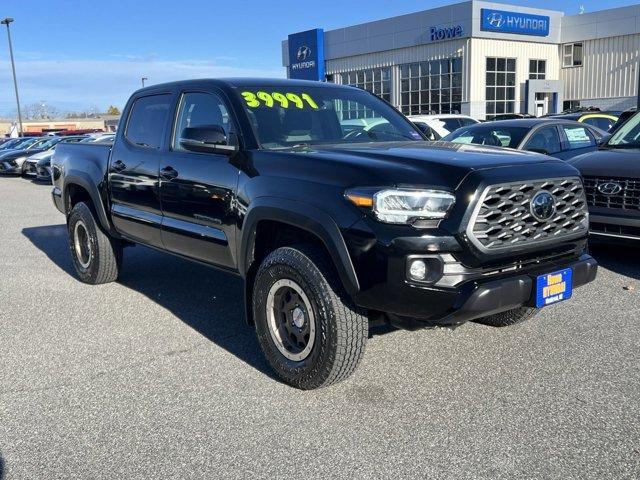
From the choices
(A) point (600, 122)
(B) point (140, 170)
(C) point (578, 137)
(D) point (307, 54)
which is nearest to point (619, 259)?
(C) point (578, 137)

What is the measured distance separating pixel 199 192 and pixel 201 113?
71cm

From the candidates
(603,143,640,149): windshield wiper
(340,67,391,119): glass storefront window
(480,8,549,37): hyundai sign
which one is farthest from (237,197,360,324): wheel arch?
(340,67,391,119): glass storefront window

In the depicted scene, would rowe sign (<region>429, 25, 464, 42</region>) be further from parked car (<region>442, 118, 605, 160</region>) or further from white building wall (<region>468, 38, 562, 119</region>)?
parked car (<region>442, 118, 605, 160</region>)

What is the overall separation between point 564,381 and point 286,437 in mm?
1774

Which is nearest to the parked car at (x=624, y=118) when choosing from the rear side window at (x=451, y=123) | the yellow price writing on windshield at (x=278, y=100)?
the yellow price writing on windshield at (x=278, y=100)

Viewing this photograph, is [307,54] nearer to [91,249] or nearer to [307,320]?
[91,249]

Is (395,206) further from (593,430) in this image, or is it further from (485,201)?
(593,430)

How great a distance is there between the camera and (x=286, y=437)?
3350mm

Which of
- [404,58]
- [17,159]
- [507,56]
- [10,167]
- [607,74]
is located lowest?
[10,167]

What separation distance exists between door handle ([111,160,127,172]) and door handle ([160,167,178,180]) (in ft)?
2.57

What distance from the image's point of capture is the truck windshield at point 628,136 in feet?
22.8

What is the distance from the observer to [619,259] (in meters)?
7.13

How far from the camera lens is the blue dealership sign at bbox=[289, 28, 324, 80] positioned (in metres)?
44.4

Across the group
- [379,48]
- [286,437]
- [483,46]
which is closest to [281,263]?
[286,437]
